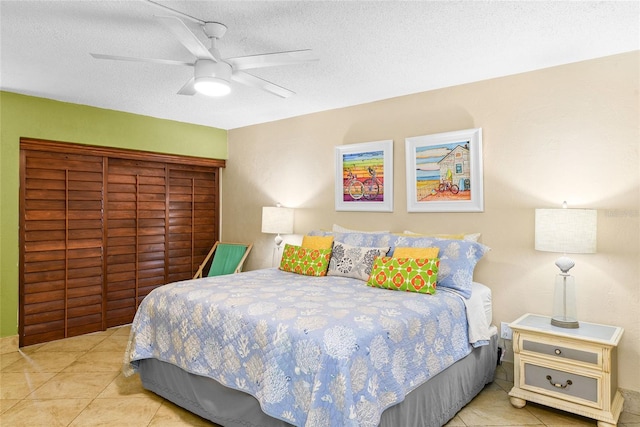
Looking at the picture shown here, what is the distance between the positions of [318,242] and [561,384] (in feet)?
6.79

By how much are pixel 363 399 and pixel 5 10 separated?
2738 mm

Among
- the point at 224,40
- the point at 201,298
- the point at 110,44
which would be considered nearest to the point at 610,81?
the point at 224,40

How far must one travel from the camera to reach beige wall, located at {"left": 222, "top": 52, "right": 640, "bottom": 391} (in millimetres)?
2676

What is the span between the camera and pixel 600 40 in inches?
99.2

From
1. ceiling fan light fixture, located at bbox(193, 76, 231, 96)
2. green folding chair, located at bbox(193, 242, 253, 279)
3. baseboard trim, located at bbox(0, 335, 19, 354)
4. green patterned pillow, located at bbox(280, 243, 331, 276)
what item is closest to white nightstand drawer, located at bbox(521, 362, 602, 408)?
green patterned pillow, located at bbox(280, 243, 331, 276)

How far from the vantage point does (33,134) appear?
3.83 metres

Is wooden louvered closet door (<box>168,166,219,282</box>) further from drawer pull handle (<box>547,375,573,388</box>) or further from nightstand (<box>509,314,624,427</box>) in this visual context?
drawer pull handle (<box>547,375,573,388</box>)

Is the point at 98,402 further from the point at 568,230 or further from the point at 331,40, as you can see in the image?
the point at 568,230

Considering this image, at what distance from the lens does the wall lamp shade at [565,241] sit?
2.54 m

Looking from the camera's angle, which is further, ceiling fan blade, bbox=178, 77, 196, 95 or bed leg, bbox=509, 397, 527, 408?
bed leg, bbox=509, 397, 527, 408

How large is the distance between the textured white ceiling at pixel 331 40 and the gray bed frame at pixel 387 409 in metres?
2.06

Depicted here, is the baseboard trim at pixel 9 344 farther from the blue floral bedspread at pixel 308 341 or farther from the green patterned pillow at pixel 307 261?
→ the green patterned pillow at pixel 307 261

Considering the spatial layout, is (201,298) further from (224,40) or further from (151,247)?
(151,247)

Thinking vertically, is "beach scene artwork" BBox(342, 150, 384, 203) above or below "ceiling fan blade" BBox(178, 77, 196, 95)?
below
